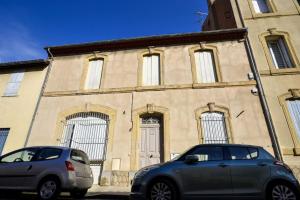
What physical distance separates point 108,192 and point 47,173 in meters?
2.57

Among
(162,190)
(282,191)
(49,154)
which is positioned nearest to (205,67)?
(282,191)

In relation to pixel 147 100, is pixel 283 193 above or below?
below

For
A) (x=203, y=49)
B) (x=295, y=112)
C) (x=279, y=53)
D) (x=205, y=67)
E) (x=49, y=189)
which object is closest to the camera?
(x=49, y=189)

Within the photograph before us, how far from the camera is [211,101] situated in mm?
10352

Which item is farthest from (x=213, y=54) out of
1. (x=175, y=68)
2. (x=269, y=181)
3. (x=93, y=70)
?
(x=269, y=181)

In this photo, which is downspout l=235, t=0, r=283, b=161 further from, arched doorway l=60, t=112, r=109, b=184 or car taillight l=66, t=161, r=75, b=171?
car taillight l=66, t=161, r=75, b=171

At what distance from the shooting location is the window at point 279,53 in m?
11.2

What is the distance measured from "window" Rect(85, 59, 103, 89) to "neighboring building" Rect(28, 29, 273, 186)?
52 millimetres

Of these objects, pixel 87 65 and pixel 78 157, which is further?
pixel 87 65

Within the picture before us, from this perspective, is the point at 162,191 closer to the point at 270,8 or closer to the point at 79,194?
the point at 79,194

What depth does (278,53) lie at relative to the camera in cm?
1175

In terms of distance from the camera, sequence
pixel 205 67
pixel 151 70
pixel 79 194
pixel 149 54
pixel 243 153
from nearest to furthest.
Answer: pixel 243 153 < pixel 79 194 < pixel 205 67 < pixel 151 70 < pixel 149 54

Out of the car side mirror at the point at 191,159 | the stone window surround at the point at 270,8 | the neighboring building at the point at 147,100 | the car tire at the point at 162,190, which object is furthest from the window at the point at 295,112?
the car tire at the point at 162,190

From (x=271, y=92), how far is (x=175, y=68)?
174 inches
